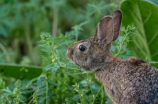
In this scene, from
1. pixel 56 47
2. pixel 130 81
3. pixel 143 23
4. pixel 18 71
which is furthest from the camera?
pixel 143 23

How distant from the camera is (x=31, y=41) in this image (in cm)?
662

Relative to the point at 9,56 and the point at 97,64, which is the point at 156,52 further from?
the point at 9,56

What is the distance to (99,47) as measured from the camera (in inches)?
149

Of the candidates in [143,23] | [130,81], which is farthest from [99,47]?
[143,23]

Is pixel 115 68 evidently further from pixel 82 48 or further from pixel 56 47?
pixel 56 47

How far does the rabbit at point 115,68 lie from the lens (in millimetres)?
3348

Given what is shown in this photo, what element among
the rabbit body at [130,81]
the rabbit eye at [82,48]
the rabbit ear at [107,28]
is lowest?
the rabbit body at [130,81]

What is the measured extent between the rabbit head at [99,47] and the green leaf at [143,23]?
2.75 ft

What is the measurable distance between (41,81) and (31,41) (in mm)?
2573

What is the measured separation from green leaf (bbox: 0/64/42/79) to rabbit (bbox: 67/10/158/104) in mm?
865

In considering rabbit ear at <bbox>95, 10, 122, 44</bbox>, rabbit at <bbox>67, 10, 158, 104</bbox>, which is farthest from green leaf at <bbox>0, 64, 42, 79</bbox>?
rabbit ear at <bbox>95, 10, 122, 44</bbox>

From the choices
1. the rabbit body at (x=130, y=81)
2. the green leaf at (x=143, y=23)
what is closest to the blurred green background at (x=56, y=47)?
the green leaf at (x=143, y=23)

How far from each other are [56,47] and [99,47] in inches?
15.7

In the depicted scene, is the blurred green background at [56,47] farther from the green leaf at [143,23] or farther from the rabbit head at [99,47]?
the rabbit head at [99,47]
